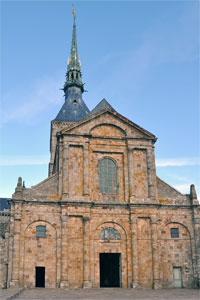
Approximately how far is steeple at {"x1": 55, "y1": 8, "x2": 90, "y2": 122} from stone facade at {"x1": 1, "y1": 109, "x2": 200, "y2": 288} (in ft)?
81.0

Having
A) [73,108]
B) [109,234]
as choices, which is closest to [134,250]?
[109,234]

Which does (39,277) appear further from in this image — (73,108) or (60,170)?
(73,108)

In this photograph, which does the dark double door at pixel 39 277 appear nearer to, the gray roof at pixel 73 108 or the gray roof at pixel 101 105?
the gray roof at pixel 101 105

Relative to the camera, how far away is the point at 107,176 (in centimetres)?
2967

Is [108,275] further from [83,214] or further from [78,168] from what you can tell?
[78,168]

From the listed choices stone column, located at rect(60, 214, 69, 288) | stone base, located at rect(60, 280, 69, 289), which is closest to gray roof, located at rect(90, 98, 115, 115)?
stone column, located at rect(60, 214, 69, 288)

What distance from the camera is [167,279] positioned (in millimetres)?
27594

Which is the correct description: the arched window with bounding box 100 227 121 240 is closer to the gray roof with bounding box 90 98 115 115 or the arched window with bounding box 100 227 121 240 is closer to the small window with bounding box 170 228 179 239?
the small window with bounding box 170 228 179 239

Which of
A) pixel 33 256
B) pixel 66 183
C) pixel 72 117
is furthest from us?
pixel 72 117

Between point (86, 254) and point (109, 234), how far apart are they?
8.35 ft

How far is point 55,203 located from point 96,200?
11.1ft

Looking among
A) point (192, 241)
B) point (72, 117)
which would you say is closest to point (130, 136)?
point (192, 241)

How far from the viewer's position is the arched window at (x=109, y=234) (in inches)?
1093

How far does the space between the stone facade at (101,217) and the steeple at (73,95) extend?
Result: 24699 millimetres
